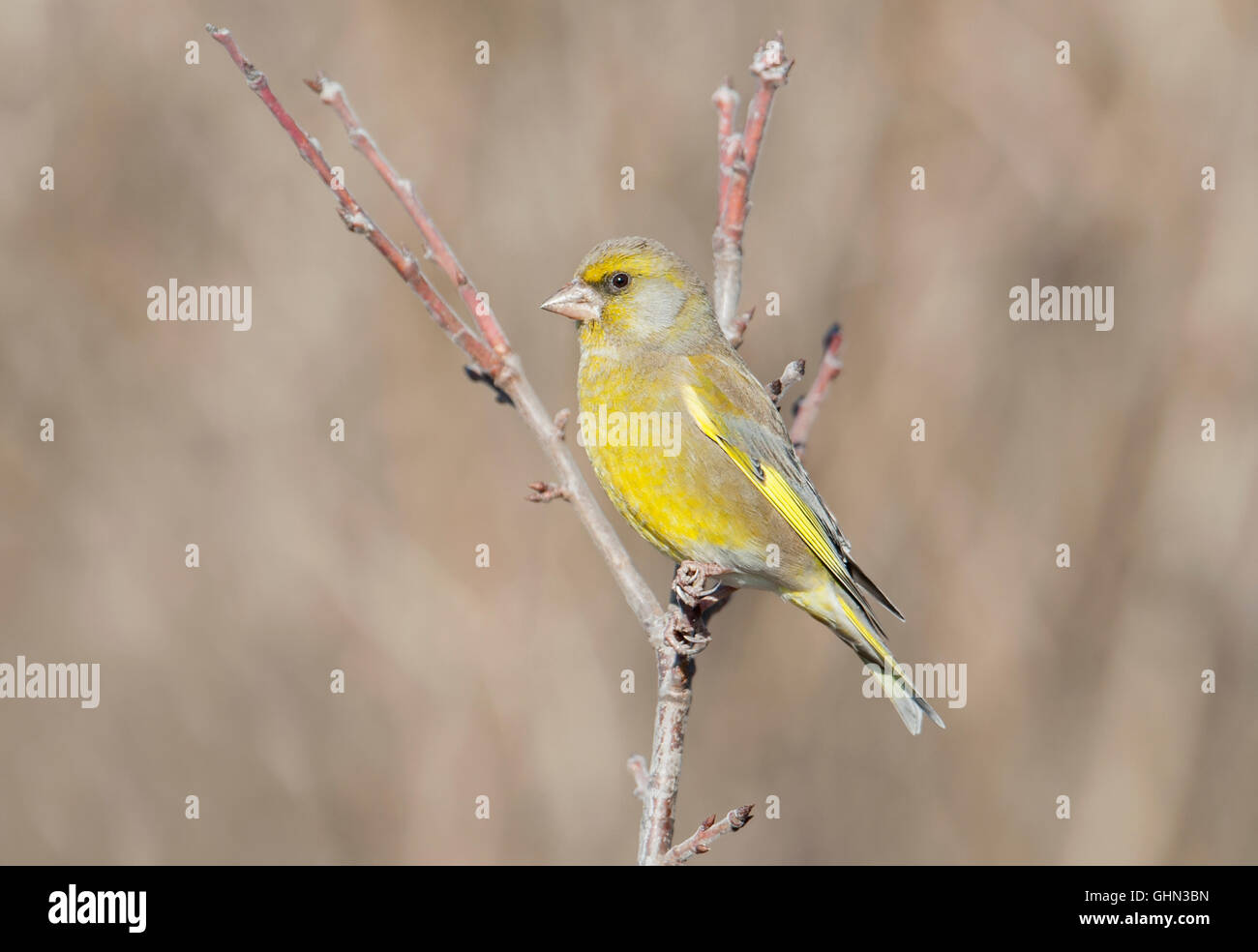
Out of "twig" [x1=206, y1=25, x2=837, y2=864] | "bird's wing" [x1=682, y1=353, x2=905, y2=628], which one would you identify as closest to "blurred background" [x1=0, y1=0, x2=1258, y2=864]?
"bird's wing" [x1=682, y1=353, x2=905, y2=628]

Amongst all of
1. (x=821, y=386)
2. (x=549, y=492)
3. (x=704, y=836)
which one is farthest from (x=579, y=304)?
(x=704, y=836)

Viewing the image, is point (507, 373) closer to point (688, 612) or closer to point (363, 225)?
point (363, 225)

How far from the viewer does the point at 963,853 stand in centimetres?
851

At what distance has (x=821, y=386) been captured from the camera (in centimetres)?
552

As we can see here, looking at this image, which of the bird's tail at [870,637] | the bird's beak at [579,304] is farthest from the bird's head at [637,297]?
the bird's tail at [870,637]

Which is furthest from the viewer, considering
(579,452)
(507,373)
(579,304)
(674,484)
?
(579,452)

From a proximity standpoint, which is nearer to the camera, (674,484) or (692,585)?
(692,585)

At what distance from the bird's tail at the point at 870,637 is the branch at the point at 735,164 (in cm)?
124

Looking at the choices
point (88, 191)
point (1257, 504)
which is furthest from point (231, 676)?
point (1257, 504)

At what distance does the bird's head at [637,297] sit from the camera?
5363 mm

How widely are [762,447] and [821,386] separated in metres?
0.46

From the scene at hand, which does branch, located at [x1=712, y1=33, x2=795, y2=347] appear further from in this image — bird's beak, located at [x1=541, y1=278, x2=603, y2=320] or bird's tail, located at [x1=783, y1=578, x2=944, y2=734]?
bird's tail, located at [x1=783, y1=578, x2=944, y2=734]

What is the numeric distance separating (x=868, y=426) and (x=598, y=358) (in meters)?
3.66

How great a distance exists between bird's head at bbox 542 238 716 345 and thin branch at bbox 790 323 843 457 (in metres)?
0.55
